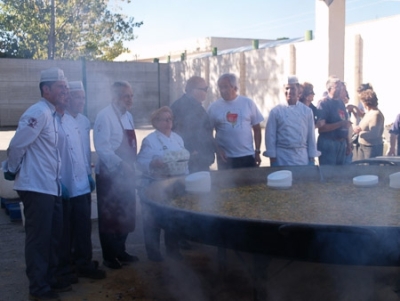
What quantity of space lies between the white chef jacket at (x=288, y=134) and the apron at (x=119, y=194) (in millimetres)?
1191

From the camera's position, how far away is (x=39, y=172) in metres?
3.32

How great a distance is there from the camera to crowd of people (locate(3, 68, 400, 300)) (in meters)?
3.33

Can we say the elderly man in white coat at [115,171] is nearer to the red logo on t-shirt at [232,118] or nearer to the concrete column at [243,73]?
the red logo on t-shirt at [232,118]

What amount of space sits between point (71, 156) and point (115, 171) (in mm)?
379

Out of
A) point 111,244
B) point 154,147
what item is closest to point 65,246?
point 111,244

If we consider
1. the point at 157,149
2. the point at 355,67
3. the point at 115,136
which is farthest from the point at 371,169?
the point at 355,67

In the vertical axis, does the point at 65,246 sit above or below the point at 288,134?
below

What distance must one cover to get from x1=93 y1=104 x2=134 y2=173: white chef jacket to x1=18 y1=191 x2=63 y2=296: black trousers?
1.68 ft

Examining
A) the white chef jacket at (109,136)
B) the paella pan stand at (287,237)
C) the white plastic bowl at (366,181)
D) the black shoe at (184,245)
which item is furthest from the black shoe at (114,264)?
Answer: the white plastic bowl at (366,181)

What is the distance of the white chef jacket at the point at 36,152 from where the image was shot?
3252 millimetres

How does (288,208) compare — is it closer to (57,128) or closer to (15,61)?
(57,128)

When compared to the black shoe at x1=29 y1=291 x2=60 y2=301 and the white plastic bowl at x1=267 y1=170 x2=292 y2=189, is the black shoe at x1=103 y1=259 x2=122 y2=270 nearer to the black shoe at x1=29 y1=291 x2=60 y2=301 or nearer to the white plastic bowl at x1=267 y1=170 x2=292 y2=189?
the black shoe at x1=29 y1=291 x2=60 y2=301

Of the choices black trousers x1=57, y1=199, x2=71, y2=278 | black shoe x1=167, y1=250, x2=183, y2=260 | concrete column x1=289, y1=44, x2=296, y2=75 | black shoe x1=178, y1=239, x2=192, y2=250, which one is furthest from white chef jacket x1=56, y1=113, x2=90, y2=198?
concrete column x1=289, y1=44, x2=296, y2=75

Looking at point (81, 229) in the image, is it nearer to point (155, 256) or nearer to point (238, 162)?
point (155, 256)
